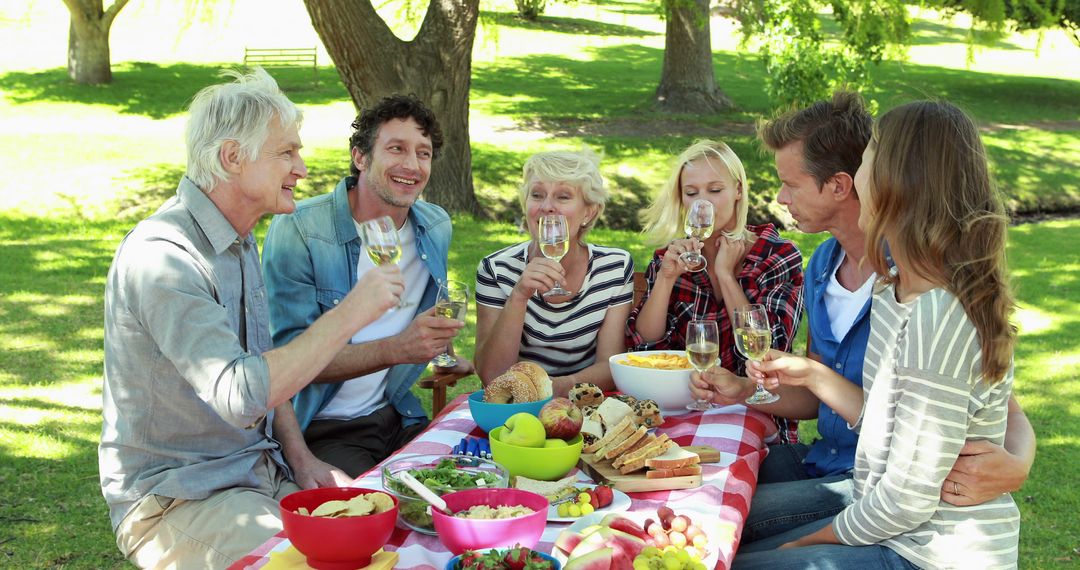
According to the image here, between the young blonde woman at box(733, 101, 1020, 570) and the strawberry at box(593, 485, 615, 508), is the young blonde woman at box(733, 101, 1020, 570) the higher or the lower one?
the higher one

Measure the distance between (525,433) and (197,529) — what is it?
3.55ft

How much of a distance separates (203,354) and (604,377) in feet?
5.89

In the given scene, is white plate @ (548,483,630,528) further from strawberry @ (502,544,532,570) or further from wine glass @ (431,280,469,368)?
wine glass @ (431,280,469,368)

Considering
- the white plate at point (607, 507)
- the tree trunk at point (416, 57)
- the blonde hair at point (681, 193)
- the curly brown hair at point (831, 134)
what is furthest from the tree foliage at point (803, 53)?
the white plate at point (607, 507)

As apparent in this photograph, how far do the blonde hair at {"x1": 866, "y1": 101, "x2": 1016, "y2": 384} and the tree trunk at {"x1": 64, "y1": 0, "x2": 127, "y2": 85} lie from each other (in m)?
20.0

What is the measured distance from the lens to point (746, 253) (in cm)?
432

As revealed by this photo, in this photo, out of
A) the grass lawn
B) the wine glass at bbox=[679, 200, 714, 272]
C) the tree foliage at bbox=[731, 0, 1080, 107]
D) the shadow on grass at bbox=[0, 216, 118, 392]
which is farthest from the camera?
the tree foliage at bbox=[731, 0, 1080, 107]

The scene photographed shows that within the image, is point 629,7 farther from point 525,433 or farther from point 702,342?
point 525,433

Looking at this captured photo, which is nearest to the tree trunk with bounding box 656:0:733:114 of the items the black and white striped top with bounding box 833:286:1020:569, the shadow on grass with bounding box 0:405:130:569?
the shadow on grass with bounding box 0:405:130:569

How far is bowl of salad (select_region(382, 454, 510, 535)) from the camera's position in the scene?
254 cm

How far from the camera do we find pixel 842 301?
3816 millimetres

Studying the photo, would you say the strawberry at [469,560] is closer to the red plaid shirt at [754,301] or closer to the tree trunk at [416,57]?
the red plaid shirt at [754,301]

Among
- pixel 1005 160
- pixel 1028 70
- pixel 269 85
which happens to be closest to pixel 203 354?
pixel 269 85

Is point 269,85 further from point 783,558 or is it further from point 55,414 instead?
point 55,414
